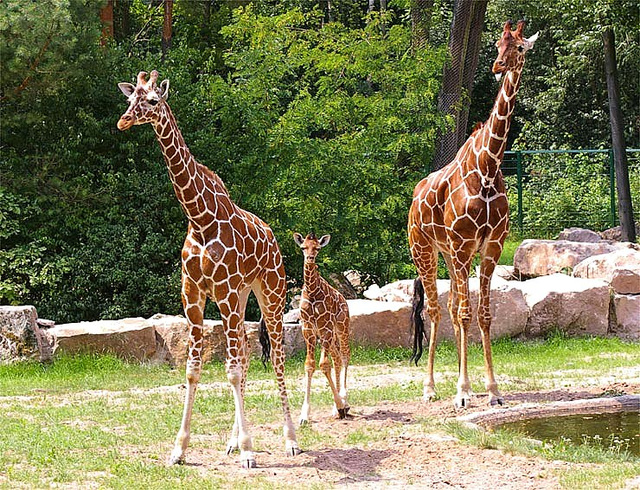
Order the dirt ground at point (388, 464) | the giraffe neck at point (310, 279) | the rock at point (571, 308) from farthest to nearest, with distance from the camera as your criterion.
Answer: the rock at point (571, 308) < the giraffe neck at point (310, 279) < the dirt ground at point (388, 464)

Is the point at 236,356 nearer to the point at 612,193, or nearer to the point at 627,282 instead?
the point at 627,282

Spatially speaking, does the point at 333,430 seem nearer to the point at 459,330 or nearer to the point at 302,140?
the point at 459,330

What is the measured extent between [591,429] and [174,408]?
417cm

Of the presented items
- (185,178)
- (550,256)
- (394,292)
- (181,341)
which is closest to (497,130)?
(185,178)

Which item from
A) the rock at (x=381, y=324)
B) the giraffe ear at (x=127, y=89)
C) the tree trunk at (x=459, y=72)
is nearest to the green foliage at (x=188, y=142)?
the tree trunk at (x=459, y=72)

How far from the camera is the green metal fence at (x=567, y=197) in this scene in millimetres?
26766

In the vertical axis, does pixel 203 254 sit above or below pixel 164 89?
below

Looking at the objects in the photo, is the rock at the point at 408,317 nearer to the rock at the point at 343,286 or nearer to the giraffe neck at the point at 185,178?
the rock at the point at 343,286

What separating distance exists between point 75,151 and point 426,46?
6.82 meters

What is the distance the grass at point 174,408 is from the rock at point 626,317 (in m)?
0.37

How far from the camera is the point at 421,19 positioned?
62.4 ft

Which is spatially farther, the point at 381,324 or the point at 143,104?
the point at 381,324

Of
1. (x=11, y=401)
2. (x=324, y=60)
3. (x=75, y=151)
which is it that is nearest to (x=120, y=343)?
(x=11, y=401)

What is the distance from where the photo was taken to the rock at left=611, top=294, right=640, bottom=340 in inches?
580
